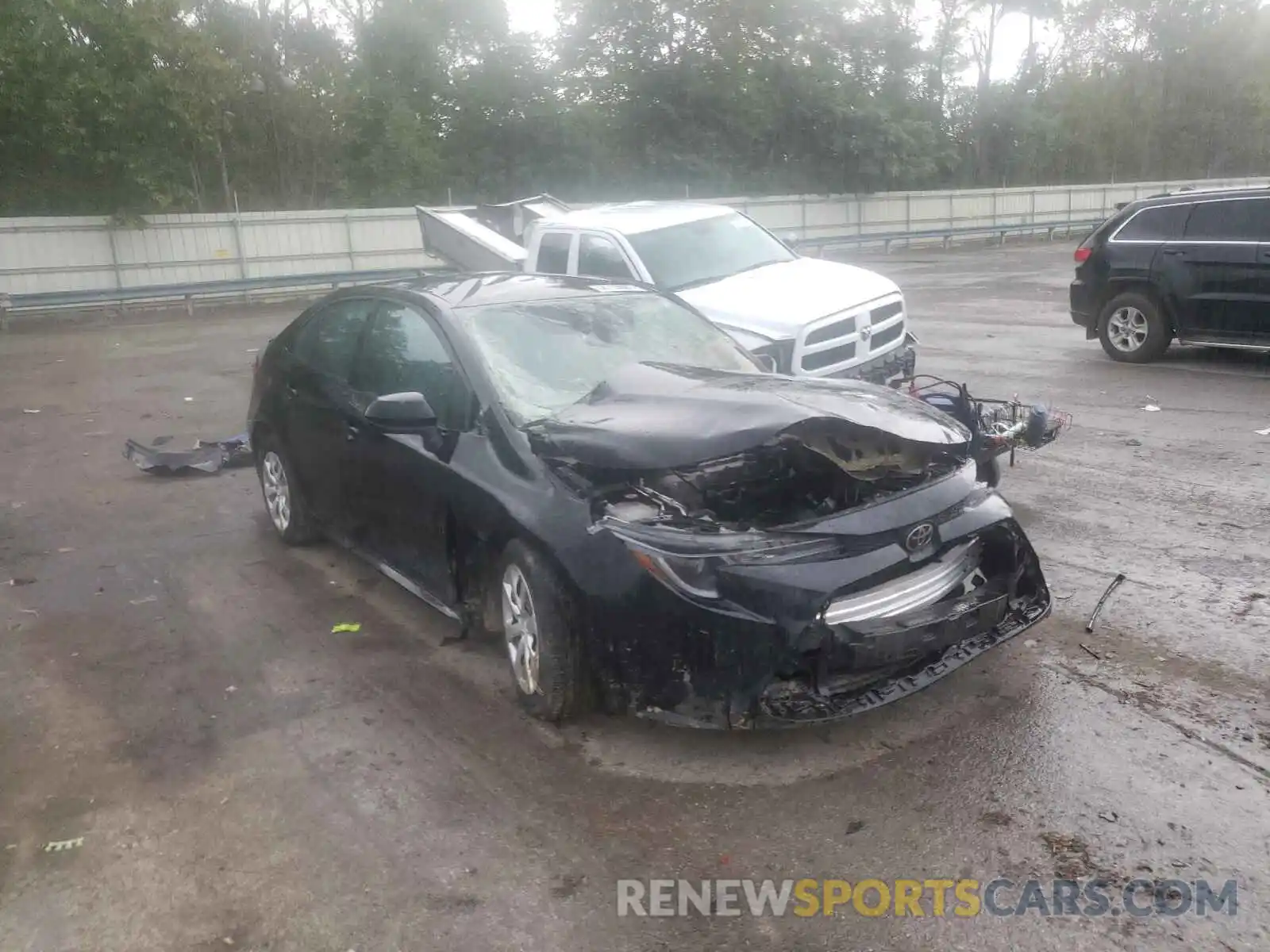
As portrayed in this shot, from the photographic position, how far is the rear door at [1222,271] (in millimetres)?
10375

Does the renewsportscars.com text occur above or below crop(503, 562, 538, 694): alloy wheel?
below

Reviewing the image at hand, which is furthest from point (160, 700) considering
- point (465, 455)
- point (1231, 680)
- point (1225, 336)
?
point (1225, 336)

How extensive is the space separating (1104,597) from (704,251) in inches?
231

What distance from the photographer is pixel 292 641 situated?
17.8 ft

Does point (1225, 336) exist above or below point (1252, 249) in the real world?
below

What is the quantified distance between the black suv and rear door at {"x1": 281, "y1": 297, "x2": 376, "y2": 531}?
8481mm

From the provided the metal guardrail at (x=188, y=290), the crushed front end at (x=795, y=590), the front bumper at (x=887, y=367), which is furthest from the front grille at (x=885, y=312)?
the metal guardrail at (x=188, y=290)

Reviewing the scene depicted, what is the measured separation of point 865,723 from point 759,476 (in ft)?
3.44

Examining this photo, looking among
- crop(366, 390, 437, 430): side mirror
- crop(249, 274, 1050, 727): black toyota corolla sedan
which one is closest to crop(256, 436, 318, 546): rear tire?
crop(249, 274, 1050, 727): black toyota corolla sedan

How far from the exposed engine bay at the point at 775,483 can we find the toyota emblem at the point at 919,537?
201 mm

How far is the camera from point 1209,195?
1094cm

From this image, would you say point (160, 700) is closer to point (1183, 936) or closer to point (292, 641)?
point (292, 641)

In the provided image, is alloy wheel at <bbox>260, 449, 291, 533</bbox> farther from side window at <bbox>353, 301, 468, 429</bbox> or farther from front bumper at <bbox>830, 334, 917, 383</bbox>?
front bumper at <bbox>830, 334, 917, 383</bbox>

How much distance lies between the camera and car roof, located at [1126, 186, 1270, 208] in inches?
415
